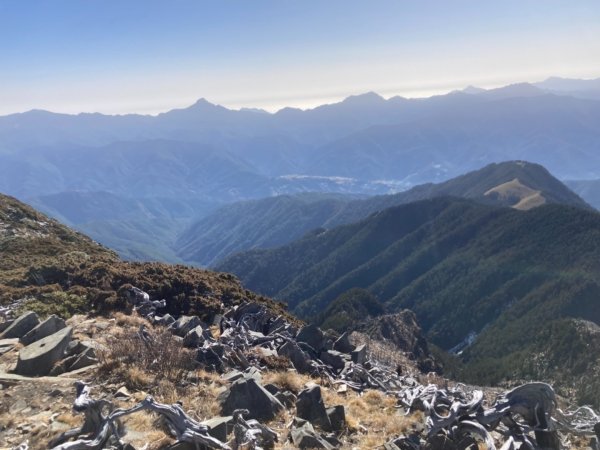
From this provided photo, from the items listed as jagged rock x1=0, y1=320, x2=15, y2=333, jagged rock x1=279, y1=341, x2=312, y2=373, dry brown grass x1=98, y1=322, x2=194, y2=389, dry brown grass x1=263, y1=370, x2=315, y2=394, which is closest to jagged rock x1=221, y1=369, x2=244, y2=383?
dry brown grass x1=263, y1=370, x2=315, y2=394

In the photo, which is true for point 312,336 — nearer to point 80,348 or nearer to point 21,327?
point 80,348

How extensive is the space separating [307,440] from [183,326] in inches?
310

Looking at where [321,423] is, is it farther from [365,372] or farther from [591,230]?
[591,230]

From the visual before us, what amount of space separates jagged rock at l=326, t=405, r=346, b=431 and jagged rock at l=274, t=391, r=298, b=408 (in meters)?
1.05

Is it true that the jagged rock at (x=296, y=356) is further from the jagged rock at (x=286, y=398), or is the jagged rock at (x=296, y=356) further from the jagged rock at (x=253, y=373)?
the jagged rock at (x=286, y=398)

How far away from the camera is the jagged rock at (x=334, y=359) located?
53.0ft

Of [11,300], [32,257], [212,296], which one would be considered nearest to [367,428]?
[212,296]

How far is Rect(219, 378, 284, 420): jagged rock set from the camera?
426 inches

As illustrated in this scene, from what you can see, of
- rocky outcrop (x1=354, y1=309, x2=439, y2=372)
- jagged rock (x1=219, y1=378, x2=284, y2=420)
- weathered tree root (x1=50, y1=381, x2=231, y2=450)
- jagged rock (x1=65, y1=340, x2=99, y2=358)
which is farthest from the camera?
rocky outcrop (x1=354, y1=309, x2=439, y2=372)

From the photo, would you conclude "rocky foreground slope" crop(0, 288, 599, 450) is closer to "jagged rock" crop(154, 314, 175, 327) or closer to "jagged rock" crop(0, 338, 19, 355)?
"jagged rock" crop(0, 338, 19, 355)

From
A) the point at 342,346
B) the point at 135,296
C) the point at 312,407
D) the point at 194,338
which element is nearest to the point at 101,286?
the point at 135,296

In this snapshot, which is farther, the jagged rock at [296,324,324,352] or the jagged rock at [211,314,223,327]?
the jagged rock at [211,314,223,327]

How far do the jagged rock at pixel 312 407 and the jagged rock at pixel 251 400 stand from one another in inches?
21.8

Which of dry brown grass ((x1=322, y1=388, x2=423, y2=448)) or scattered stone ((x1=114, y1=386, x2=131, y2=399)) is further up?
scattered stone ((x1=114, y1=386, x2=131, y2=399))
